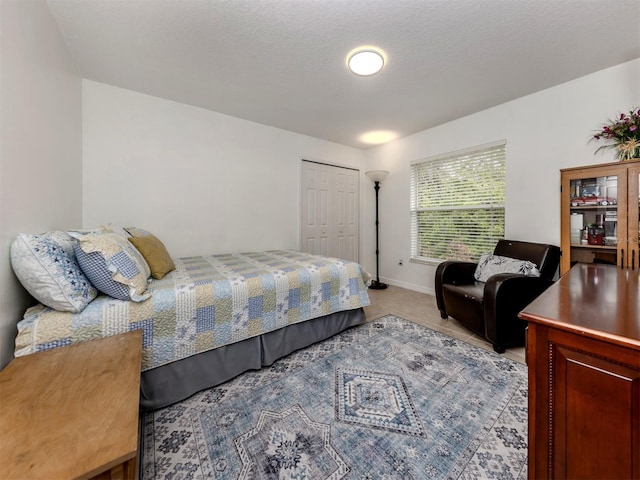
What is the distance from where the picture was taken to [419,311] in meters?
2.98

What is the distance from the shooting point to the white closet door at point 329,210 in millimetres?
3953

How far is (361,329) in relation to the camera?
2.49 m

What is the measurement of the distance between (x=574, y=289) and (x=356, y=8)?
1.97 meters

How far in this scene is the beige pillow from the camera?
5.94 ft

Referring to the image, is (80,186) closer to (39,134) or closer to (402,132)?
(39,134)

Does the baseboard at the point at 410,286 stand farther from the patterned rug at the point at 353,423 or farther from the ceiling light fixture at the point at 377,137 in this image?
the ceiling light fixture at the point at 377,137

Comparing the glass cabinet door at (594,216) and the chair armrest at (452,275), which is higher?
the glass cabinet door at (594,216)

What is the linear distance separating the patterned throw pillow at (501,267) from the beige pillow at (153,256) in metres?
2.97

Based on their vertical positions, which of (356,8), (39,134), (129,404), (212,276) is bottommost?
(129,404)

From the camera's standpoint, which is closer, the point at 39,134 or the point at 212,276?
the point at 39,134

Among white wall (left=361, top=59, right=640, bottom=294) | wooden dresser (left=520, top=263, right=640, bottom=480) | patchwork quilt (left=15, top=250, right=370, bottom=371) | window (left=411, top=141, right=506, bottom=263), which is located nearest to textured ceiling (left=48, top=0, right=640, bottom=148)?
white wall (left=361, top=59, right=640, bottom=294)

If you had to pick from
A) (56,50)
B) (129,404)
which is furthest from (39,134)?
(129,404)

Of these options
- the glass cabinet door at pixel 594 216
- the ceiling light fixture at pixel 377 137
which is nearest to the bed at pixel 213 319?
the glass cabinet door at pixel 594 216

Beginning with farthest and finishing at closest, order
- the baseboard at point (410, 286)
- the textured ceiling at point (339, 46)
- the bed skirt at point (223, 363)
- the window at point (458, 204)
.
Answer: the baseboard at point (410, 286) < the window at point (458, 204) < the textured ceiling at point (339, 46) < the bed skirt at point (223, 363)
